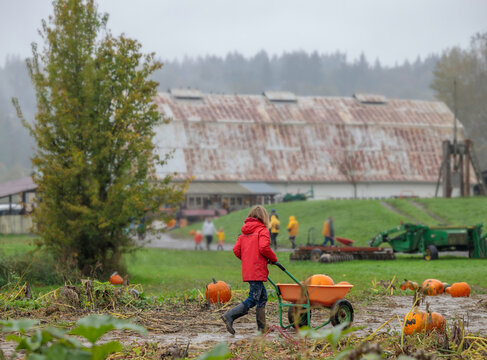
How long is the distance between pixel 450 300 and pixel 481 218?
84.7 feet

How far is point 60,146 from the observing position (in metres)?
19.0

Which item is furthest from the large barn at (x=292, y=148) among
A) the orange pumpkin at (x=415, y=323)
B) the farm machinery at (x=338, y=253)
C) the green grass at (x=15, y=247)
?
the orange pumpkin at (x=415, y=323)

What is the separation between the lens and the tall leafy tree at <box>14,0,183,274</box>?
60.8ft

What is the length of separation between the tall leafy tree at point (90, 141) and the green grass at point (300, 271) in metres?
1.97

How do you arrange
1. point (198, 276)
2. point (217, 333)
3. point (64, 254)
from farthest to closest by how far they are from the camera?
point (198, 276) < point (64, 254) < point (217, 333)

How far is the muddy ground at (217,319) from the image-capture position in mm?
9055

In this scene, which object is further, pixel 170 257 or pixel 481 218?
pixel 481 218

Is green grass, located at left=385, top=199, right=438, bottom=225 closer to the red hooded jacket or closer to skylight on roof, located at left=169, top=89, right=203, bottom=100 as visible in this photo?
skylight on roof, located at left=169, top=89, right=203, bottom=100

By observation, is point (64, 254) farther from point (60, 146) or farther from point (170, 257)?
point (170, 257)

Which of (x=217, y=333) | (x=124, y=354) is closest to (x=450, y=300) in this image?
(x=217, y=333)

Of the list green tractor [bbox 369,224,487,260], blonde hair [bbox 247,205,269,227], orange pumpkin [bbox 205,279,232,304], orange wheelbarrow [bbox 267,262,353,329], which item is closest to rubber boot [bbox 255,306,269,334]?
orange wheelbarrow [bbox 267,262,353,329]

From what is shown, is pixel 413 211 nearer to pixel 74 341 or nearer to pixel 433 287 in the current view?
pixel 433 287

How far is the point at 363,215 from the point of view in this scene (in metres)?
41.0

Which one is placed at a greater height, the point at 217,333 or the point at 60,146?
the point at 60,146
